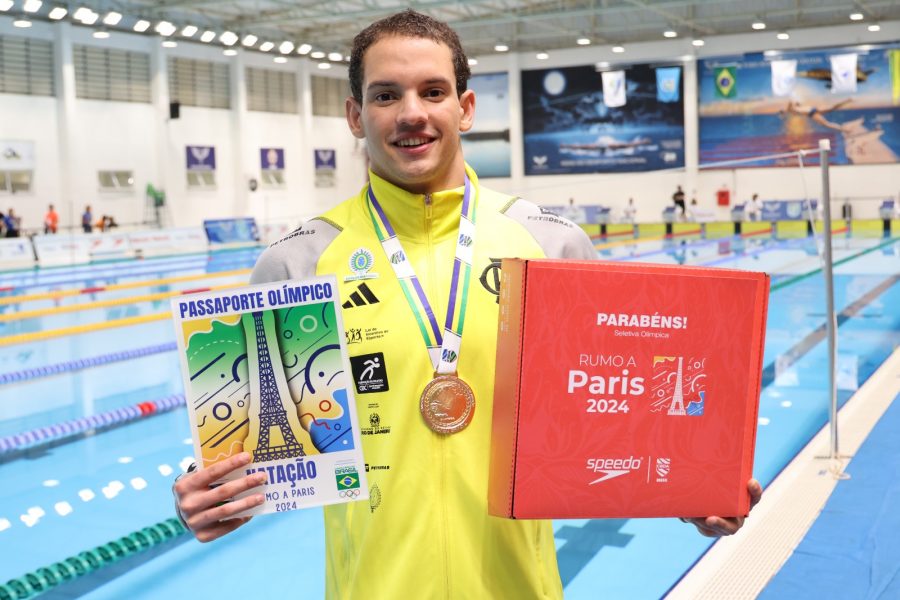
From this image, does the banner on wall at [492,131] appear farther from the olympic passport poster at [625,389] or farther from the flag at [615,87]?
the olympic passport poster at [625,389]

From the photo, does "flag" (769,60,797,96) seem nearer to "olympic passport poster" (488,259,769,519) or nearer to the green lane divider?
the green lane divider

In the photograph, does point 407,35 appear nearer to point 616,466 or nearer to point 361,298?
point 361,298

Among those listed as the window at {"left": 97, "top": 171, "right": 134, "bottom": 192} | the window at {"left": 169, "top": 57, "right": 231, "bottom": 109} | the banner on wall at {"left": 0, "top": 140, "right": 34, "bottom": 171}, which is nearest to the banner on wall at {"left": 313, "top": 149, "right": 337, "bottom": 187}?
the window at {"left": 169, "top": 57, "right": 231, "bottom": 109}

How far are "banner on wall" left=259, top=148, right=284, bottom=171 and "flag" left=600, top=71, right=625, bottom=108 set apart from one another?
36.0 ft

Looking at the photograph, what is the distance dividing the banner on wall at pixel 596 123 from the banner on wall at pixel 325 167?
280 inches

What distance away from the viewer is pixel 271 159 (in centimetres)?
3138

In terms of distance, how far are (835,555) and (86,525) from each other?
3.72 m

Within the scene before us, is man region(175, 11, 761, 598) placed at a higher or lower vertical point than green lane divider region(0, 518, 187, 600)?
higher

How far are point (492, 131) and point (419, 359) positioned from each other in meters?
34.1

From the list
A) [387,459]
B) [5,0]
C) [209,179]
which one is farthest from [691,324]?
[209,179]

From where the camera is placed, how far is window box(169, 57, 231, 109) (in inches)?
1146

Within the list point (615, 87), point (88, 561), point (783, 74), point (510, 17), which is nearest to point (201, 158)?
point (510, 17)

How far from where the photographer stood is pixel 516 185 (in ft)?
114

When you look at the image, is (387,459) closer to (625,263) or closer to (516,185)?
(625,263)
